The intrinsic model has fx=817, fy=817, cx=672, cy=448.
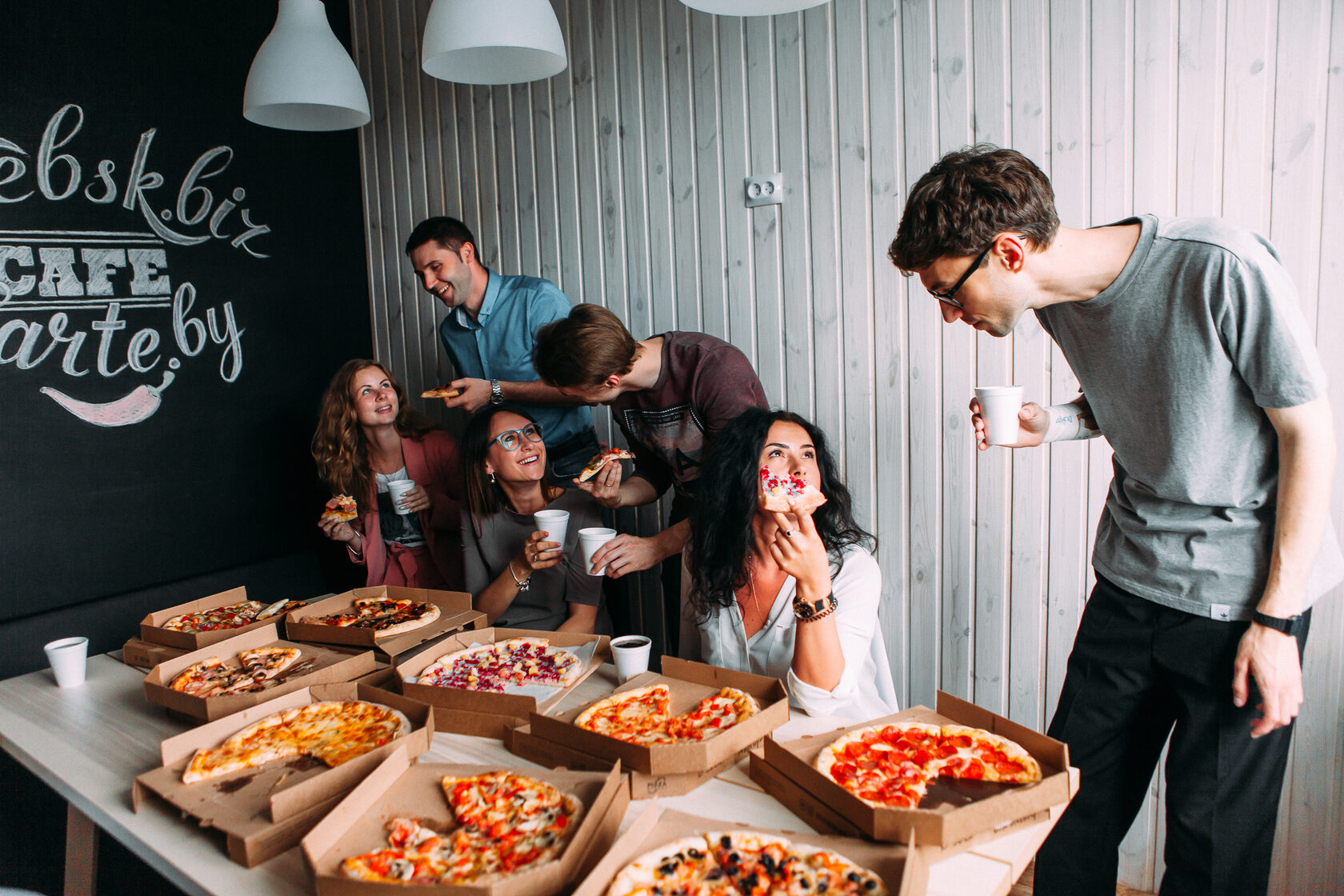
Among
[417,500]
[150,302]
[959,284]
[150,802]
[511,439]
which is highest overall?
[150,302]

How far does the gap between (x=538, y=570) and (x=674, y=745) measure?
1303 millimetres

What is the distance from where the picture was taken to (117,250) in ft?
10.4

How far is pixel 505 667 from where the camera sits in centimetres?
180

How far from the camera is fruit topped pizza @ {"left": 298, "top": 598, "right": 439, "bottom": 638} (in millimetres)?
2018

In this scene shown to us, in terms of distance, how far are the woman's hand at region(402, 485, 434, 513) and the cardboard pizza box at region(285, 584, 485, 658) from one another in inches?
21.6

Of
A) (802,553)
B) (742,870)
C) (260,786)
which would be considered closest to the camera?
(742,870)

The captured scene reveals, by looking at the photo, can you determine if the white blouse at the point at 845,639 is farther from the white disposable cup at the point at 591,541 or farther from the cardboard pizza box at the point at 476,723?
the cardboard pizza box at the point at 476,723

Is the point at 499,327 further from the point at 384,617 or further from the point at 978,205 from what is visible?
the point at 978,205

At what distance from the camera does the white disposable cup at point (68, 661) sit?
77.5 inches

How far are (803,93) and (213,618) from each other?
2372mm

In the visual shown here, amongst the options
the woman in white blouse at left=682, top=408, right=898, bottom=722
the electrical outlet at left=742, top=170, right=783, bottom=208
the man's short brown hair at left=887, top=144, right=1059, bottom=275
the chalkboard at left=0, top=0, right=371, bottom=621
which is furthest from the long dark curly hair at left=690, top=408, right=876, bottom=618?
the chalkboard at left=0, top=0, right=371, bottom=621

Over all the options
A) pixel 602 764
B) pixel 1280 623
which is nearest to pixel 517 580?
pixel 602 764

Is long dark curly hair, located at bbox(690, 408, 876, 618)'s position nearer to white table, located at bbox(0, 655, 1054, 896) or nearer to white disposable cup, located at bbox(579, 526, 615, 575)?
white disposable cup, located at bbox(579, 526, 615, 575)

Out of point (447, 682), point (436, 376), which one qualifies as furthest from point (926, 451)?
point (436, 376)
